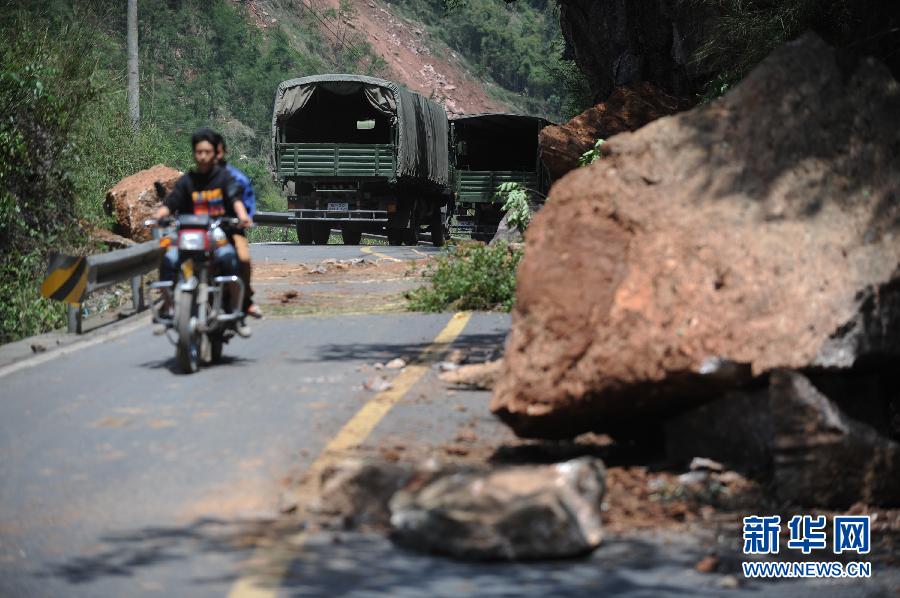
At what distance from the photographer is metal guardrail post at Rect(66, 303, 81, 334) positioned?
42.4ft

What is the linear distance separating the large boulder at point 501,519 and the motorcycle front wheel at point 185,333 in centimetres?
462

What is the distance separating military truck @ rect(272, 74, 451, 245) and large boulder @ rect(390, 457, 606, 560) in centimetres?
2575

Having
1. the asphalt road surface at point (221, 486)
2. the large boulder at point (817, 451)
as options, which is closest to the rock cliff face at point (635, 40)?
the asphalt road surface at point (221, 486)

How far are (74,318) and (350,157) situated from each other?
61.7 feet

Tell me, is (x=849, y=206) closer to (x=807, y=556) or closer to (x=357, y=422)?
(x=807, y=556)

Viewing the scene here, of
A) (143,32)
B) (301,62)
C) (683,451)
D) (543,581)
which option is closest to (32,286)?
(683,451)

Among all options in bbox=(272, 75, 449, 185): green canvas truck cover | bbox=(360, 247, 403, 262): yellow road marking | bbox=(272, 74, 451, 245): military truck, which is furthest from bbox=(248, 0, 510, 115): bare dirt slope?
bbox=(360, 247, 403, 262): yellow road marking

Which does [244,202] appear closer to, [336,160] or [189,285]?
[189,285]

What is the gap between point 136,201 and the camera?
78.6 ft

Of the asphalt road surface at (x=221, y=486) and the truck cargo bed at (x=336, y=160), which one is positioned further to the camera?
the truck cargo bed at (x=336, y=160)

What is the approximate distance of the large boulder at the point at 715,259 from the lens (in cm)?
670

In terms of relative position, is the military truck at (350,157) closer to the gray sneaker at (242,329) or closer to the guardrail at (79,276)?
the guardrail at (79,276)

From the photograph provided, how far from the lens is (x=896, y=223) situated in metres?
7.25

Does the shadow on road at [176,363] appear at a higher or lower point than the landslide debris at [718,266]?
lower
